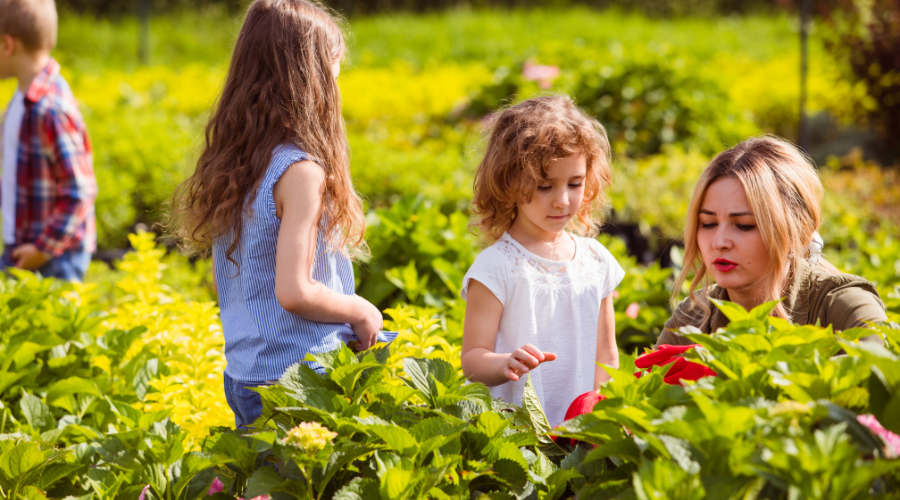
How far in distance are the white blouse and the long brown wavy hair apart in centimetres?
42

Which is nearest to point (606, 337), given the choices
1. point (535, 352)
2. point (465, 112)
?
point (535, 352)

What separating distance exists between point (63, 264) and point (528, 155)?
8.72ft

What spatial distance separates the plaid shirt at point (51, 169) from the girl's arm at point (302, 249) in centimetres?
201

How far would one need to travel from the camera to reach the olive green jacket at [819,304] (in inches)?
73.7

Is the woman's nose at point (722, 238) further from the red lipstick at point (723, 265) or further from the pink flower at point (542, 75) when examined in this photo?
the pink flower at point (542, 75)

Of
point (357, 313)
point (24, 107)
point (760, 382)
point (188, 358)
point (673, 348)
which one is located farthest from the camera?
point (24, 107)

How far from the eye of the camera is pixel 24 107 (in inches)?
135

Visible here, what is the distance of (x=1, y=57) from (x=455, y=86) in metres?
6.58

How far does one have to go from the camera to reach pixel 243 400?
81.3 inches

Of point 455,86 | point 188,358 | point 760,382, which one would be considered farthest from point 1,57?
point 455,86

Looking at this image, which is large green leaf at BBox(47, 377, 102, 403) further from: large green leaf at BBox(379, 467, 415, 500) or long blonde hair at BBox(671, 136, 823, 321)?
long blonde hair at BBox(671, 136, 823, 321)

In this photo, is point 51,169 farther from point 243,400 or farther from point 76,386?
point 243,400

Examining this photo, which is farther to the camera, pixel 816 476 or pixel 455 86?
pixel 455 86

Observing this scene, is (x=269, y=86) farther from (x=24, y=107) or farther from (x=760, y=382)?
(x=24, y=107)
